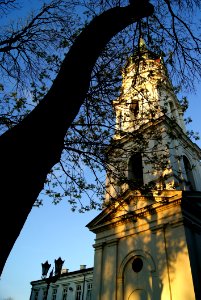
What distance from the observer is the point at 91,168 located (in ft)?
33.0

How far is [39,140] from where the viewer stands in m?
2.92

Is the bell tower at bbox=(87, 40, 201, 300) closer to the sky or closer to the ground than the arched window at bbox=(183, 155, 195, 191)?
closer to the ground

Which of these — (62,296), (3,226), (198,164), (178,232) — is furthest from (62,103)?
(62,296)

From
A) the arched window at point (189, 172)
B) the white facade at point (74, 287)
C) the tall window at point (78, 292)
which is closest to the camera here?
the arched window at point (189, 172)

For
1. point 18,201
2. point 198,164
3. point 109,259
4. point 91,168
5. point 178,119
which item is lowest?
point 18,201

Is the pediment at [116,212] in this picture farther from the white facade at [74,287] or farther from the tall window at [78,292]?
the tall window at [78,292]

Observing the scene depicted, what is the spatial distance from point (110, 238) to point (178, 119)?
1337cm

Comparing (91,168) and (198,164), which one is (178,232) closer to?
(91,168)

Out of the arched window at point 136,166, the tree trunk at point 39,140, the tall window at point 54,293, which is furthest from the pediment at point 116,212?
the tall window at point 54,293

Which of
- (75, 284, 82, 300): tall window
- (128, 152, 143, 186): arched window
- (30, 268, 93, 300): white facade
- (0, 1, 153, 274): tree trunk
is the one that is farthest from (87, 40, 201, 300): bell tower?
(75, 284, 82, 300): tall window

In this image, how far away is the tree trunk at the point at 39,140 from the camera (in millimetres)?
2432

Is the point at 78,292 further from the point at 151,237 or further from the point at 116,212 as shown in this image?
the point at 151,237

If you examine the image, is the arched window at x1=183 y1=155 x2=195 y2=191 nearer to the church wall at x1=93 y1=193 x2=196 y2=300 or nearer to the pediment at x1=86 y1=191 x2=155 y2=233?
the pediment at x1=86 y1=191 x2=155 y2=233

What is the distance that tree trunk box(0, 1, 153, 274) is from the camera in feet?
7.98
